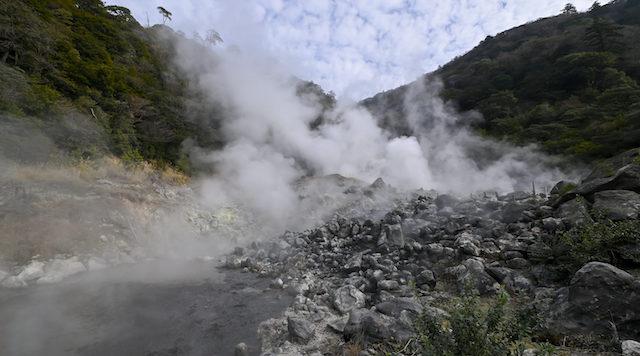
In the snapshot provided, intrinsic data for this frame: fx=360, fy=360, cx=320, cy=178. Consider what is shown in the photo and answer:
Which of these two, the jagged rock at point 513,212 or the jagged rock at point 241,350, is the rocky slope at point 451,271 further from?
the jagged rock at point 241,350

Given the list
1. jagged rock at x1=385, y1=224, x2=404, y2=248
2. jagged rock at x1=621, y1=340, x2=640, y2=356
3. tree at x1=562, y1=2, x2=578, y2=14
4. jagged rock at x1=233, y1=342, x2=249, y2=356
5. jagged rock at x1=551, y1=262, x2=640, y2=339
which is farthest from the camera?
tree at x1=562, y1=2, x2=578, y2=14

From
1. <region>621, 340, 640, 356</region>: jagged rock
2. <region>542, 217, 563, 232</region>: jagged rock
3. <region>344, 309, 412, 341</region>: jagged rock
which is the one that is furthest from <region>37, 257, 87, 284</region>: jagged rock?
<region>542, 217, 563, 232</region>: jagged rock

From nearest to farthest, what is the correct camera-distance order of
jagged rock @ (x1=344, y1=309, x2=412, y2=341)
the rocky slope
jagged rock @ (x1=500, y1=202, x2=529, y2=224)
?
the rocky slope, jagged rock @ (x1=344, y1=309, x2=412, y2=341), jagged rock @ (x1=500, y1=202, x2=529, y2=224)

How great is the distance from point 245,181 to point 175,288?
30.0ft

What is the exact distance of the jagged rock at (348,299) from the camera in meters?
6.66

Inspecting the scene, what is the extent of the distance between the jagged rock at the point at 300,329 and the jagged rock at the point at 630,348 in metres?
3.93

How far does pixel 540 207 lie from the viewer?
8.97 metres

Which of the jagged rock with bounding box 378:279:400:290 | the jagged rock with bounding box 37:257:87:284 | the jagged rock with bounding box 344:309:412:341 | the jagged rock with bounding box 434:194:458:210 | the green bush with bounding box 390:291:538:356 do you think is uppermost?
the jagged rock with bounding box 37:257:87:284

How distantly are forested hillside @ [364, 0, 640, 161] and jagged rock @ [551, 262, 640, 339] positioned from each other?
13.3 m

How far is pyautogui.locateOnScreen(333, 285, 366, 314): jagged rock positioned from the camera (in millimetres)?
6663

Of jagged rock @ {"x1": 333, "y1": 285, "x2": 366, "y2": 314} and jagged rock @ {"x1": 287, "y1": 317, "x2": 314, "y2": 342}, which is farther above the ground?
jagged rock @ {"x1": 287, "y1": 317, "x2": 314, "y2": 342}

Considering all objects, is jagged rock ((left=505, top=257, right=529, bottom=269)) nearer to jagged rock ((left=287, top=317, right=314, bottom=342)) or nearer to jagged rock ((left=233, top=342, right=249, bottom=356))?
jagged rock ((left=287, top=317, right=314, bottom=342))

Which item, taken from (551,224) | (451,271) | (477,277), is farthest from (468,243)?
(551,224)

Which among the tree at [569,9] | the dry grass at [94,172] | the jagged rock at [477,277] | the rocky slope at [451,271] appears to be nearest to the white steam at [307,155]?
the dry grass at [94,172]
